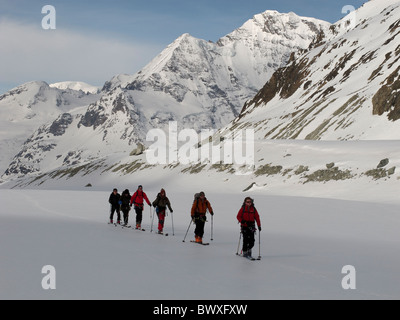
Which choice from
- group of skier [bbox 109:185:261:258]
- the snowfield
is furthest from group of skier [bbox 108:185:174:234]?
the snowfield

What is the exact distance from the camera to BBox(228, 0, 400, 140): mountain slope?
71.9 metres

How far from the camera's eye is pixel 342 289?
10234 mm

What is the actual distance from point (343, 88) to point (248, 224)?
92378mm

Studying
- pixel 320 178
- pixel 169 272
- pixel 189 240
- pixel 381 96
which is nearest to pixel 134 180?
pixel 381 96

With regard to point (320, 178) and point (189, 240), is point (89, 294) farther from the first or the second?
point (320, 178)

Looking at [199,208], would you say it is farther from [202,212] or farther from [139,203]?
[139,203]

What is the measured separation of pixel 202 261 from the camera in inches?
536

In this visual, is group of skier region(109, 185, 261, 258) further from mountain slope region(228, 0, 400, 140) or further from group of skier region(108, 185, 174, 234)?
mountain slope region(228, 0, 400, 140)

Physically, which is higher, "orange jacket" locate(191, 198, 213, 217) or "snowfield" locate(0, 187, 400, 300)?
"orange jacket" locate(191, 198, 213, 217)

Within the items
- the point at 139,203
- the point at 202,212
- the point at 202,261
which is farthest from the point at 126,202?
the point at 202,261

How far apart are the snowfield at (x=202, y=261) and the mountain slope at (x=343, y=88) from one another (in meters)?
46.8

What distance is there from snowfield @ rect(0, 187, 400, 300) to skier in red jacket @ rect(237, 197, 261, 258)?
0.50 m

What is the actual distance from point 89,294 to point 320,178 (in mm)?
36855

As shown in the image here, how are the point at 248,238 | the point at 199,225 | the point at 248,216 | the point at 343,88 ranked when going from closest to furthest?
1. the point at 248,238
2. the point at 248,216
3. the point at 199,225
4. the point at 343,88
